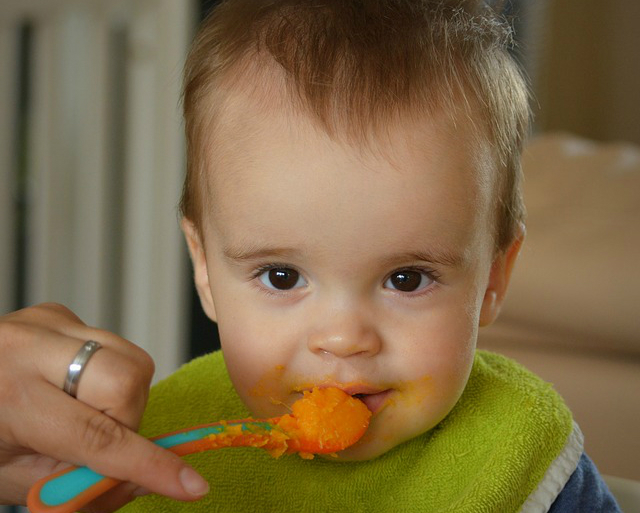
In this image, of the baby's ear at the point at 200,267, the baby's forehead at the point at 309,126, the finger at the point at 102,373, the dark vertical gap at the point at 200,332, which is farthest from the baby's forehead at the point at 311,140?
the dark vertical gap at the point at 200,332

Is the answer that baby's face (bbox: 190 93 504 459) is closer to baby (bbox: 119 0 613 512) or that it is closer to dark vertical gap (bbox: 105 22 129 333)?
baby (bbox: 119 0 613 512)

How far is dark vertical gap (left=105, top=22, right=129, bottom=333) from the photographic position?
186 centimetres

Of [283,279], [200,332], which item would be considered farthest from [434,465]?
[200,332]

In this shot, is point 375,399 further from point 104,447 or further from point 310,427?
point 104,447

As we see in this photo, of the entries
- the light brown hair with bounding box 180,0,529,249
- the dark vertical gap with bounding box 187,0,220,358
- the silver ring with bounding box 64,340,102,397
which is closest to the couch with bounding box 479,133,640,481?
the light brown hair with bounding box 180,0,529,249

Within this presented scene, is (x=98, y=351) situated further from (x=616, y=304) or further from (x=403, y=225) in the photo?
(x=616, y=304)

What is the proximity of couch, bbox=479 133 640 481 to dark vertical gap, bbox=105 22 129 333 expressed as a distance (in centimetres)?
79

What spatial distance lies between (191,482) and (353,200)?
0.27 metres

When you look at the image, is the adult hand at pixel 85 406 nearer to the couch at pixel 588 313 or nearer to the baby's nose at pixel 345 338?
the baby's nose at pixel 345 338

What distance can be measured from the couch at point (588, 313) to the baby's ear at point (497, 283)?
0.55 metres

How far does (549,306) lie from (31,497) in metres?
1.16

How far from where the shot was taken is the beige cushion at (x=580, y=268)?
156 centimetres

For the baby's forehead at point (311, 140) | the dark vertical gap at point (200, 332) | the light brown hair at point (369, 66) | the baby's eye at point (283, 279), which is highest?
the light brown hair at point (369, 66)

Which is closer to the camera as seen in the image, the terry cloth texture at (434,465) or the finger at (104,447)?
the finger at (104,447)
